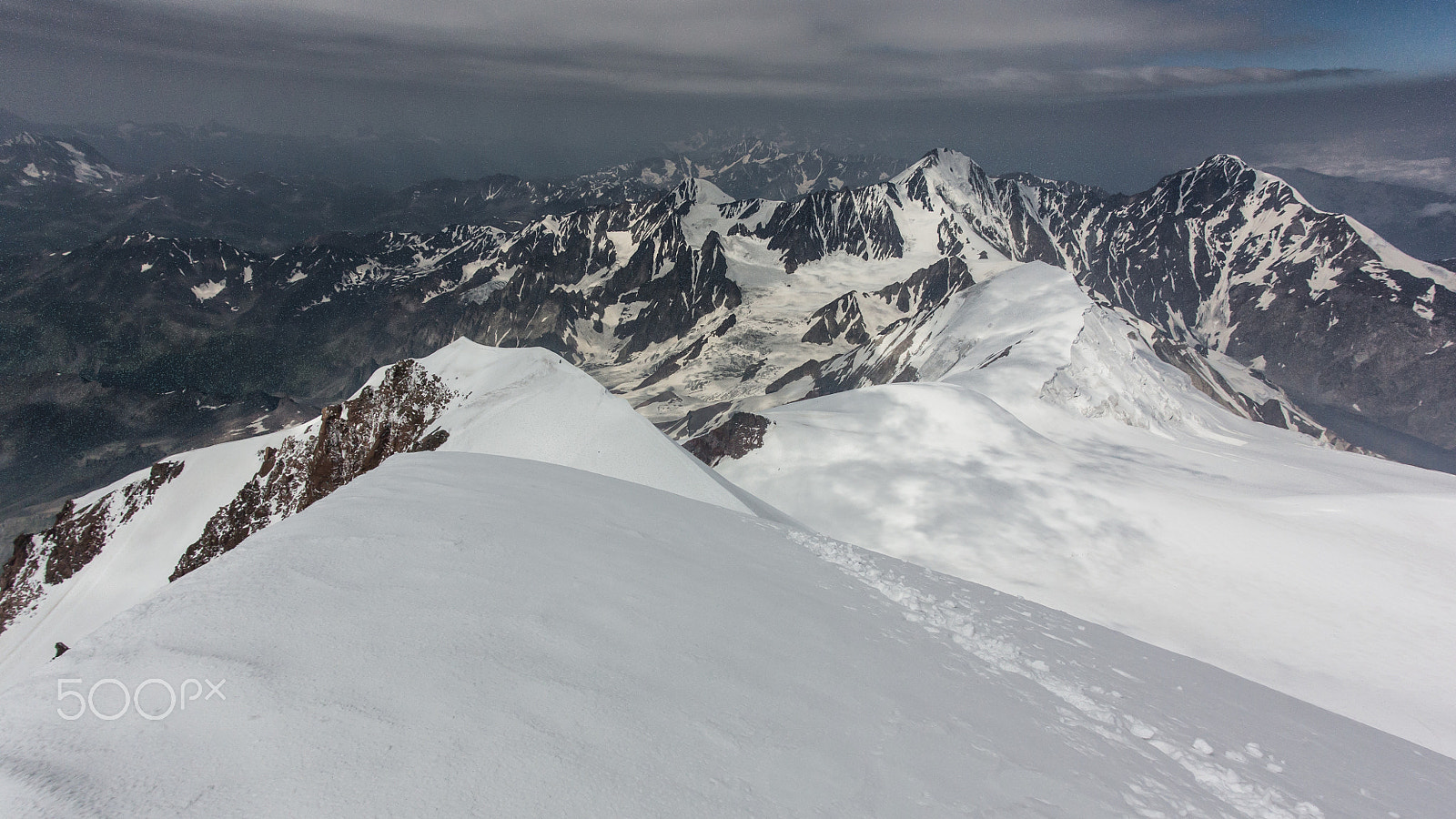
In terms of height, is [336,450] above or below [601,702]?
below

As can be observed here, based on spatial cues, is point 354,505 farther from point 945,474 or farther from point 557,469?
point 945,474

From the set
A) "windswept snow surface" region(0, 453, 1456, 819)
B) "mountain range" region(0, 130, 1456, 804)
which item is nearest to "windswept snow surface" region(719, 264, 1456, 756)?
"mountain range" region(0, 130, 1456, 804)

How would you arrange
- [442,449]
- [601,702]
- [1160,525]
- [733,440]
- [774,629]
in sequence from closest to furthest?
[601,702]
[774,629]
[442,449]
[1160,525]
[733,440]

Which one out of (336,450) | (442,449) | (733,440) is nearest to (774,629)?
(442,449)

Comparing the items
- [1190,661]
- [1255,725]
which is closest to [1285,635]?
[1190,661]

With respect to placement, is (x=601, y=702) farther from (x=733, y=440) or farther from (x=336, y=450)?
(x=336, y=450)

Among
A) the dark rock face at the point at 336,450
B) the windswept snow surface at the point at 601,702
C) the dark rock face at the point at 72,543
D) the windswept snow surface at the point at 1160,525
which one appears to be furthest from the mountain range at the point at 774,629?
the dark rock face at the point at 72,543

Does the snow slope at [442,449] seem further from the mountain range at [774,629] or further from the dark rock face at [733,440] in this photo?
the dark rock face at [733,440]
